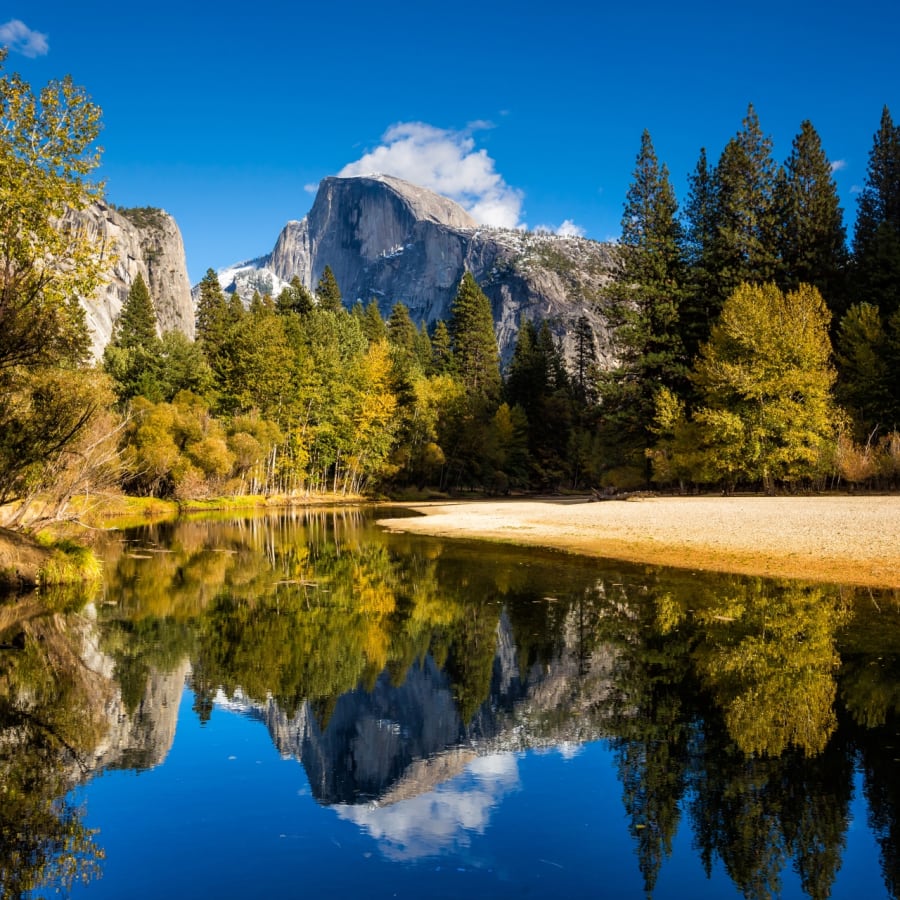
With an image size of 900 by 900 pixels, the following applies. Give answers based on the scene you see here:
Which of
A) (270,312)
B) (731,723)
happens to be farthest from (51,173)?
(270,312)

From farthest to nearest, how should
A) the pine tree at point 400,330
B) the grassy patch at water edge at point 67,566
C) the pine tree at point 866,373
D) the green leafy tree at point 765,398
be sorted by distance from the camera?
1. the pine tree at point 400,330
2. the pine tree at point 866,373
3. the green leafy tree at point 765,398
4. the grassy patch at water edge at point 67,566

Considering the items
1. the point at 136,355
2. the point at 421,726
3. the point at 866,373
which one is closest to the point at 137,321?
the point at 136,355

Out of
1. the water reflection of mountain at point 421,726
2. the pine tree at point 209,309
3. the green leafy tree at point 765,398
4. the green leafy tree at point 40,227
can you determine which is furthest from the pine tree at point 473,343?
the water reflection of mountain at point 421,726

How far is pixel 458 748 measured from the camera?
26.9 ft

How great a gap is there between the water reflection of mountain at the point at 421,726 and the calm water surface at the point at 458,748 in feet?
0.13

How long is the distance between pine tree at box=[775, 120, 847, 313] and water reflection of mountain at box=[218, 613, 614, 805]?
49017mm

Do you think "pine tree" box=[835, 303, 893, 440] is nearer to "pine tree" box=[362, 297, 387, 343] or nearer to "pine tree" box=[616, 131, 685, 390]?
"pine tree" box=[616, 131, 685, 390]

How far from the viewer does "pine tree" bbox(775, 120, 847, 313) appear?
52281 mm

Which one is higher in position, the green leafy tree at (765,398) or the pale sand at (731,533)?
the green leafy tree at (765,398)

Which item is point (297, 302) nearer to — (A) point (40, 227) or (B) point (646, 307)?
(B) point (646, 307)

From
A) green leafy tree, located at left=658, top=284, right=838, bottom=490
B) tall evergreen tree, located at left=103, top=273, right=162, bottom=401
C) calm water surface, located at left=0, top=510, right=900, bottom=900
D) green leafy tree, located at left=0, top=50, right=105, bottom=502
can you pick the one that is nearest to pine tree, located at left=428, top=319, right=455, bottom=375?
tall evergreen tree, located at left=103, top=273, right=162, bottom=401

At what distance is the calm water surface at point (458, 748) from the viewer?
558 cm

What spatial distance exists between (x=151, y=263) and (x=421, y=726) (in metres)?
178

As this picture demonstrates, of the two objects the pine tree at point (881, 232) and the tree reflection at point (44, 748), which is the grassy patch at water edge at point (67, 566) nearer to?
the tree reflection at point (44, 748)
